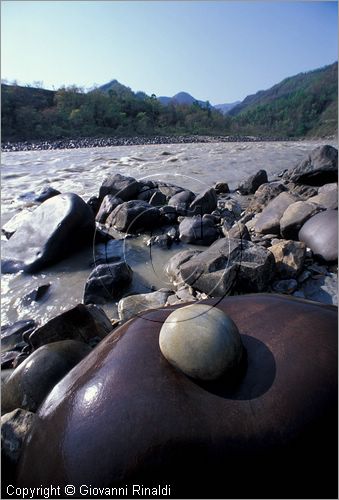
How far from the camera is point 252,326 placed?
1562mm

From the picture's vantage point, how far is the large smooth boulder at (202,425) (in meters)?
1.13

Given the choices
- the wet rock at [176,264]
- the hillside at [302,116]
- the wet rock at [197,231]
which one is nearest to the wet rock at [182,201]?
the wet rock at [197,231]

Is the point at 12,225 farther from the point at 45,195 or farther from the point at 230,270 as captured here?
the point at 230,270

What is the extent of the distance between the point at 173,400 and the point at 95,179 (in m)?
7.64

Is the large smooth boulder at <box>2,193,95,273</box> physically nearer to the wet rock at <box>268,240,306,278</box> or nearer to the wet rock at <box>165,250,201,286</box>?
the wet rock at <box>165,250,201,286</box>

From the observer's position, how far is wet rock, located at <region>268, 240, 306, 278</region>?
10.7ft

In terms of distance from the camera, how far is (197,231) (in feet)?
14.3

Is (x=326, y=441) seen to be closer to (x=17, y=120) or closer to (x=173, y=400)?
(x=173, y=400)

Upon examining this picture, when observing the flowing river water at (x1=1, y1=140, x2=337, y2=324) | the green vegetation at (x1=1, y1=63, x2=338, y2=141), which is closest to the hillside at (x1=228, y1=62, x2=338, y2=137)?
the green vegetation at (x1=1, y1=63, x2=338, y2=141)

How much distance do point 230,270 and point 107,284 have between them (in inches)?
42.4

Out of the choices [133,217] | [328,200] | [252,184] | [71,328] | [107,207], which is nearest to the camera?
[71,328]

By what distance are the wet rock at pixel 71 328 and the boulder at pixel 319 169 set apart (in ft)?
19.0

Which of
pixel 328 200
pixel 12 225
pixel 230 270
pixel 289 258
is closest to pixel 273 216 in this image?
pixel 328 200

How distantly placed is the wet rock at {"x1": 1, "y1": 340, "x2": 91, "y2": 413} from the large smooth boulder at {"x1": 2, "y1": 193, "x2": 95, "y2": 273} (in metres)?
2.21
